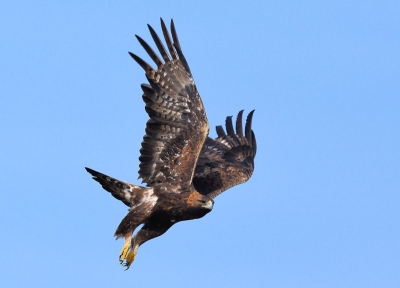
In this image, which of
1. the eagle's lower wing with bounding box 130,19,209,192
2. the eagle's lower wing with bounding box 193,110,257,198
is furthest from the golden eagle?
the eagle's lower wing with bounding box 193,110,257,198

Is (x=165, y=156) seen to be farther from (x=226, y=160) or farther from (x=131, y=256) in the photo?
(x=226, y=160)

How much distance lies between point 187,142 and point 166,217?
4.11 ft

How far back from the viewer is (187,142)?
15.2 m

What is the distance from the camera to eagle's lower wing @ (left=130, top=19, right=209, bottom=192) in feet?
49.2

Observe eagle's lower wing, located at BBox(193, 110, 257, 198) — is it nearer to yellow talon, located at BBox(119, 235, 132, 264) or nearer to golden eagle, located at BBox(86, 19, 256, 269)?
golden eagle, located at BBox(86, 19, 256, 269)

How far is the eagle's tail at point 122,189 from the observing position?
1509cm

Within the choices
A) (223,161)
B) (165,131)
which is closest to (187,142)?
(165,131)

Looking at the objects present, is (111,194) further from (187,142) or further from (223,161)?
(223,161)

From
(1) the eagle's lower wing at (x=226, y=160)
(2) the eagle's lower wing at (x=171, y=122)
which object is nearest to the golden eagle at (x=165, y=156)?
(2) the eagle's lower wing at (x=171, y=122)

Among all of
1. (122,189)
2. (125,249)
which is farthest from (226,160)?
(125,249)

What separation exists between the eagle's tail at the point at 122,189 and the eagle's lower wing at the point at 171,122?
269 mm

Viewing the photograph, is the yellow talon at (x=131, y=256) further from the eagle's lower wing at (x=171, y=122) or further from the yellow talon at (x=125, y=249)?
the eagle's lower wing at (x=171, y=122)

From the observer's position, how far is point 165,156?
15273mm

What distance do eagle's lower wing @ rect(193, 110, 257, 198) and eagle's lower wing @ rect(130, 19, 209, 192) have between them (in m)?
2.12
